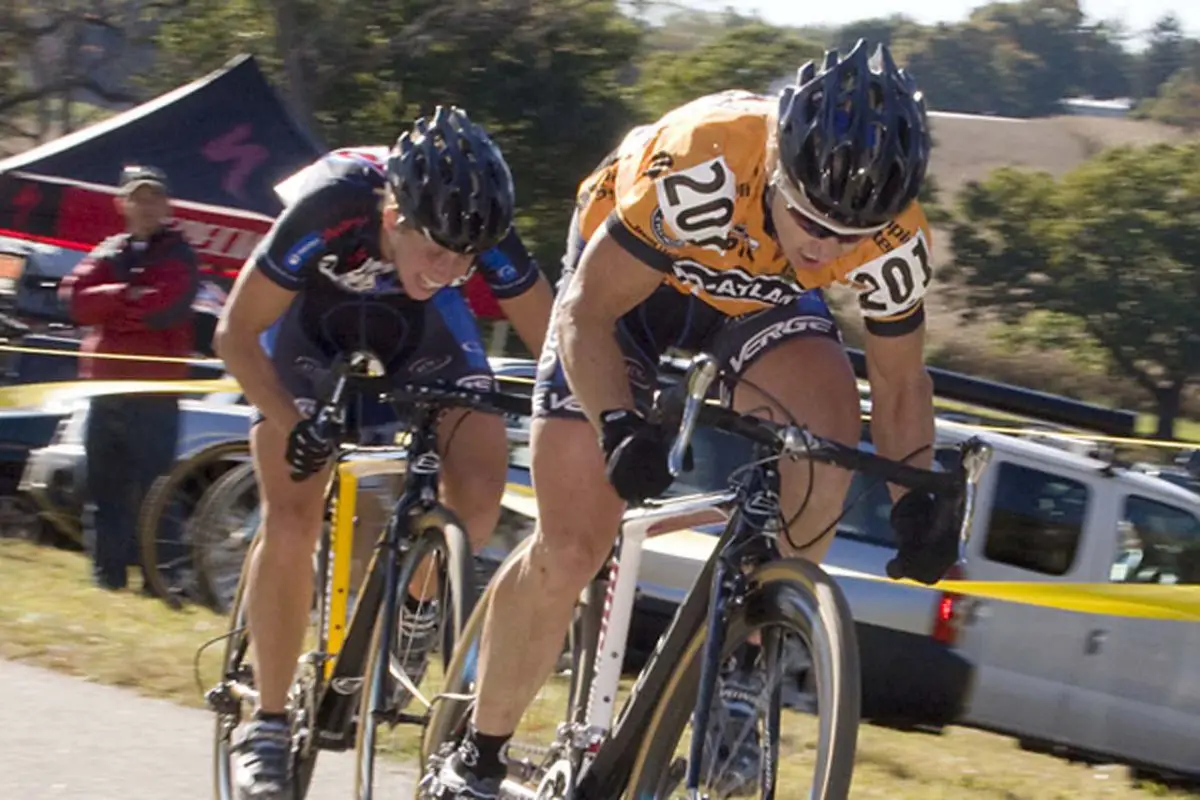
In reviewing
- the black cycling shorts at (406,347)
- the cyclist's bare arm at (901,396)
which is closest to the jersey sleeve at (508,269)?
the black cycling shorts at (406,347)

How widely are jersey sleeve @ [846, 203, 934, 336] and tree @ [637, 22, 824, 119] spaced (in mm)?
25536

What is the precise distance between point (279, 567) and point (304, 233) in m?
0.87

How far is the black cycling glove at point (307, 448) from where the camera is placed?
4.37m

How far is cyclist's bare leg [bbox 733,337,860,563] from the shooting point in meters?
3.85

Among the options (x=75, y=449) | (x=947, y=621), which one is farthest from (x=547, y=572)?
(x=75, y=449)

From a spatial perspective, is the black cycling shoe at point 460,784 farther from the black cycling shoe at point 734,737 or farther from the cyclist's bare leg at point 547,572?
the black cycling shoe at point 734,737

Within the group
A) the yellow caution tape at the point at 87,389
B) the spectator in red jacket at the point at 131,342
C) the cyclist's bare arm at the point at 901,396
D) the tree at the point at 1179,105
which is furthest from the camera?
the tree at the point at 1179,105

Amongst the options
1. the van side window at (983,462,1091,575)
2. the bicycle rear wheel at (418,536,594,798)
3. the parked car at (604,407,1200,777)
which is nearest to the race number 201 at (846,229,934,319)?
the bicycle rear wheel at (418,536,594,798)

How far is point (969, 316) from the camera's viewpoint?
39031mm

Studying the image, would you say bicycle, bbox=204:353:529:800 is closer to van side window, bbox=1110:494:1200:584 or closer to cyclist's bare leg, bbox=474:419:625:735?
cyclist's bare leg, bbox=474:419:625:735

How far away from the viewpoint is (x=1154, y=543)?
7820 mm

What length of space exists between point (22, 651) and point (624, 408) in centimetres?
390

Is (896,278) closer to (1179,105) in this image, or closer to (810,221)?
(810,221)

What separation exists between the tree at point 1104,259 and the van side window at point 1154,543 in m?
23.3
